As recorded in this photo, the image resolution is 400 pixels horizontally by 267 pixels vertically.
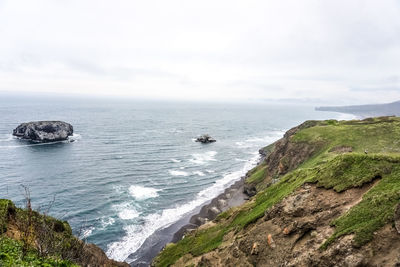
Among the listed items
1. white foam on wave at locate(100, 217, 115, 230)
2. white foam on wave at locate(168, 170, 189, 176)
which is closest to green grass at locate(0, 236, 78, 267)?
white foam on wave at locate(100, 217, 115, 230)

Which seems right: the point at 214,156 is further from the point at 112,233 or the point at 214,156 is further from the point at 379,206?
the point at 379,206

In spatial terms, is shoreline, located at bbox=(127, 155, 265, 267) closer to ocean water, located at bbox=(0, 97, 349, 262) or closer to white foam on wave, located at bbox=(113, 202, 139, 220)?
ocean water, located at bbox=(0, 97, 349, 262)

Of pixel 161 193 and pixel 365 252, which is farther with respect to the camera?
pixel 161 193

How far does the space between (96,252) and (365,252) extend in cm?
2937

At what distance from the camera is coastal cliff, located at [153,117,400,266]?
16328 millimetres

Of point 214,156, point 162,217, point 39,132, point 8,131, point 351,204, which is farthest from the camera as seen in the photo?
point 8,131

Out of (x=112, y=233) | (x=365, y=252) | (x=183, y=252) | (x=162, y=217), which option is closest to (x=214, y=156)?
(x=162, y=217)

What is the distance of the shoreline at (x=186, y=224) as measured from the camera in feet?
143

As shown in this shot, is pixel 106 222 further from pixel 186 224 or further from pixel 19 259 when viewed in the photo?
pixel 19 259

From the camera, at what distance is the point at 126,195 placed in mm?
64500

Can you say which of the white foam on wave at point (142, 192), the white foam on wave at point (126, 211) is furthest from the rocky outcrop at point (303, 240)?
the white foam on wave at point (142, 192)

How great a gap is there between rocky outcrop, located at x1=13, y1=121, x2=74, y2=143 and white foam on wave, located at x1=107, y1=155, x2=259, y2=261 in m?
93.0

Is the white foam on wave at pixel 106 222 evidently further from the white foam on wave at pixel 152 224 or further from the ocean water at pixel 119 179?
the white foam on wave at pixel 152 224

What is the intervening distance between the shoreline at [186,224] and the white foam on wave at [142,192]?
13812 mm
